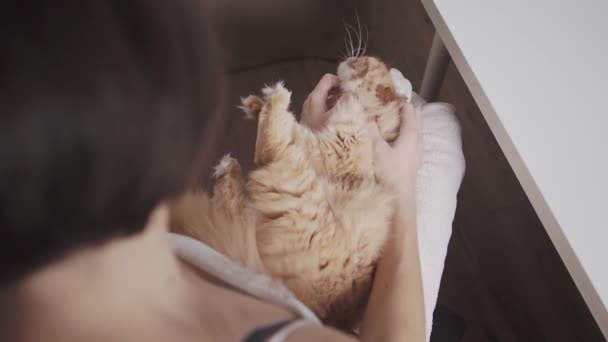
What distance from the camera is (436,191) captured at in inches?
32.5

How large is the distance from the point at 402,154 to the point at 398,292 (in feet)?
0.76

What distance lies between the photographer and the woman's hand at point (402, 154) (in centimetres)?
81

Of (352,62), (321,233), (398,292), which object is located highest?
(352,62)

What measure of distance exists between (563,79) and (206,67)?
550 mm

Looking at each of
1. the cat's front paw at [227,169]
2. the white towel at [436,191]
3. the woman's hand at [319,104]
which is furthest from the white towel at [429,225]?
the cat's front paw at [227,169]

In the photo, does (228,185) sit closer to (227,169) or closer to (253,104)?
(227,169)

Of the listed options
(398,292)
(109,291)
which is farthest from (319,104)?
(109,291)

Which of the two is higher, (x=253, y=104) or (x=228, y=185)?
(x=253, y=104)

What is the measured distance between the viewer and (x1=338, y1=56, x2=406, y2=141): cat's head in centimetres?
90

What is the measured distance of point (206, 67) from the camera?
281 millimetres

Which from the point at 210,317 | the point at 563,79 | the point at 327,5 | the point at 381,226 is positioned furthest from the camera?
the point at 327,5

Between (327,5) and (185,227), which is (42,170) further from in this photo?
(327,5)

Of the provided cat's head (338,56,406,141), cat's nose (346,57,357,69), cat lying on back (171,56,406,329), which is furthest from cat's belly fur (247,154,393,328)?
cat's nose (346,57,357,69)

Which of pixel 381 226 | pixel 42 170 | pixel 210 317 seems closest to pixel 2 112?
pixel 42 170
